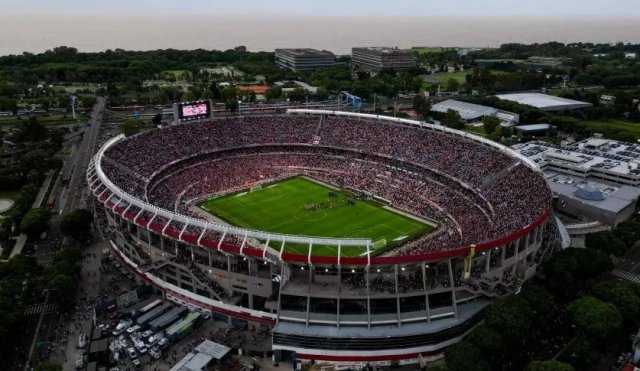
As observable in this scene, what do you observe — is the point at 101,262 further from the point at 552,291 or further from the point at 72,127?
the point at 72,127

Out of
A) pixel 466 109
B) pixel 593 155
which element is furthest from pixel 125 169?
pixel 466 109

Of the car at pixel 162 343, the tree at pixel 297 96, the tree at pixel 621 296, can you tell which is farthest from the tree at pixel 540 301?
the tree at pixel 297 96

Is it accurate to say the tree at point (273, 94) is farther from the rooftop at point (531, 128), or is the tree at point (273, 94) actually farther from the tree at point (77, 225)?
the tree at point (77, 225)

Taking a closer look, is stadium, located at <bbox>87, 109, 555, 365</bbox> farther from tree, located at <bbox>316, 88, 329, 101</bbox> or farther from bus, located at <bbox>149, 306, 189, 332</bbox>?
tree, located at <bbox>316, 88, 329, 101</bbox>

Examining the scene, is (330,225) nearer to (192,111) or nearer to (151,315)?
→ (151,315)

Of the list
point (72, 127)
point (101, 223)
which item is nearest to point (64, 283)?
point (101, 223)

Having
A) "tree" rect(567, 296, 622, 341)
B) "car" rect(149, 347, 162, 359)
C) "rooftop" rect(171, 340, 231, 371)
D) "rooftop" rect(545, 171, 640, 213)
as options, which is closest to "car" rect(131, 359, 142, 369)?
"car" rect(149, 347, 162, 359)
